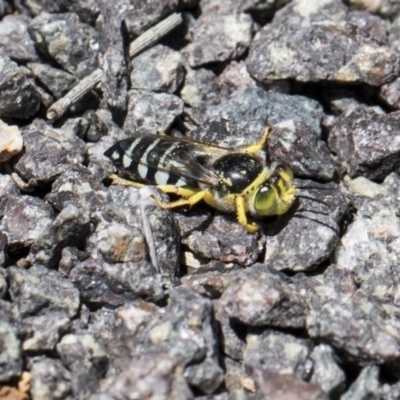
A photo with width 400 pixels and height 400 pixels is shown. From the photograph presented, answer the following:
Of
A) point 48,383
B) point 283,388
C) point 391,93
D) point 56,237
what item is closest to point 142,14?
point 391,93

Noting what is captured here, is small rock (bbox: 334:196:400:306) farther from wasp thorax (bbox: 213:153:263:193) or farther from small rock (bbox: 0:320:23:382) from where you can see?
small rock (bbox: 0:320:23:382)

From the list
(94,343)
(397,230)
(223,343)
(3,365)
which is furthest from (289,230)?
(3,365)

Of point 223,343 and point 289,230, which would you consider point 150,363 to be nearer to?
point 223,343

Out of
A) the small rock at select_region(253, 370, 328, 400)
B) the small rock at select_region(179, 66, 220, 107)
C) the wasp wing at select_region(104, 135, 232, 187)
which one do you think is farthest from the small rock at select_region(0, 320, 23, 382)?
the small rock at select_region(179, 66, 220, 107)

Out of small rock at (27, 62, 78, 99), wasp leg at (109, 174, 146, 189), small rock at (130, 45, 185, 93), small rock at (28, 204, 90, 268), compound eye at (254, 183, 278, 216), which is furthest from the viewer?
small rock at (130, 45, 185, 93)

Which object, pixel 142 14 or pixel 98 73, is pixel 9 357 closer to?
pixel 98 73

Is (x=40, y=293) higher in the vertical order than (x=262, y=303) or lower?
higher

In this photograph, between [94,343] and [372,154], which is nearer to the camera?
[94,343]

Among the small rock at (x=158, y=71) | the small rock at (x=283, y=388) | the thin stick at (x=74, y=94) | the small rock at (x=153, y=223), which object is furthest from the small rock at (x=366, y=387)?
the thin stick at (x=74, y=94)
